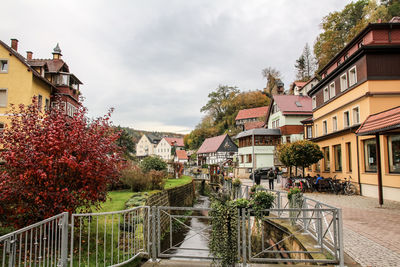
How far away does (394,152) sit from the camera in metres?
14.7

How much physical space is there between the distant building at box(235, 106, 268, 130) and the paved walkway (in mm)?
64160

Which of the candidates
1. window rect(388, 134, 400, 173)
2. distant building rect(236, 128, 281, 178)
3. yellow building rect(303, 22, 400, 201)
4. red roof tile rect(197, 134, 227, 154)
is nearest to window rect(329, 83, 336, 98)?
yellow building rect(303, 22, 400, 201)

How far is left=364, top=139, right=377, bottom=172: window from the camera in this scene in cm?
1655

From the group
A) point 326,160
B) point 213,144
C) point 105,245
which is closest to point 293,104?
point 326,160

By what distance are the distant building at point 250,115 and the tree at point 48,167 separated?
232 feet

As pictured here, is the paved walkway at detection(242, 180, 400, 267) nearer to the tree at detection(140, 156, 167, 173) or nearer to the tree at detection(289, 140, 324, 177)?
the tree at detection(289, 140, 324, 177)

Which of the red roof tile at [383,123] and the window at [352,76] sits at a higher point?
the window at [352,76]

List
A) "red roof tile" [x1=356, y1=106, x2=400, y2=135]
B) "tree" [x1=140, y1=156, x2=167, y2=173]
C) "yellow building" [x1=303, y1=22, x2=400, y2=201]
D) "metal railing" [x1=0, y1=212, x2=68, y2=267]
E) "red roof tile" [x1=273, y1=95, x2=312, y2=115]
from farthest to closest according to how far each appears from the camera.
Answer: "red roof tile" [x1=273, y1=95, x2=312, y2=115]
"tree" [x1=140, y1=156, x2=167, y2=173]
"yellow building" [x1=303, y1=22, x2=400, y2=201]
"red roof tile" [x1=356, y1=106, x2=400, y2=135]
"metal railing" [x1=0, y1=212, x2=68, y2=267]

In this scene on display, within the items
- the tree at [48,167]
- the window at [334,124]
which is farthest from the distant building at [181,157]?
the tree at [48,167]

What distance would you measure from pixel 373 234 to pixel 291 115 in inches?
1330

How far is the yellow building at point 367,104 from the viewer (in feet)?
50.0

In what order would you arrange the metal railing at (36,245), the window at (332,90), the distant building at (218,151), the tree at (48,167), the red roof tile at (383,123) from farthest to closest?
the distant building at (218,151) → the window at (332,90) → the red roof tile at (383,123) → the tree at (48,167) → the metal railing at (36,245)

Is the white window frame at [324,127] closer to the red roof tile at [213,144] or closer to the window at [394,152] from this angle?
the window at [394,152]

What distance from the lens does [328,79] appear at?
2378 cm
